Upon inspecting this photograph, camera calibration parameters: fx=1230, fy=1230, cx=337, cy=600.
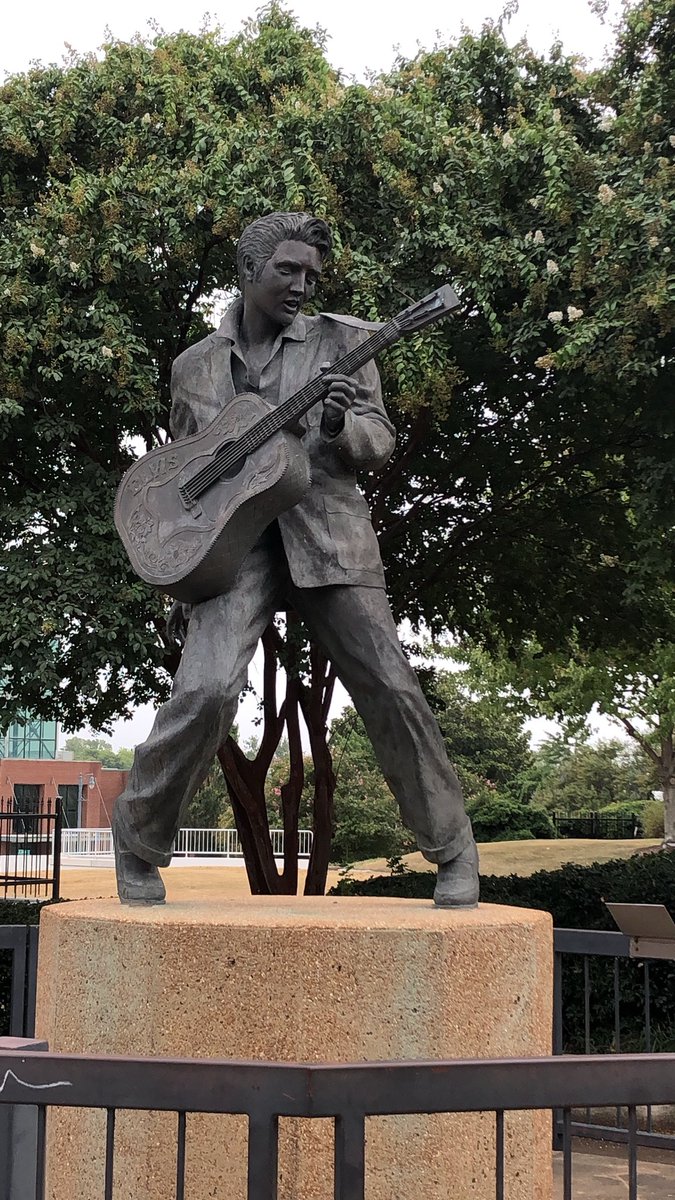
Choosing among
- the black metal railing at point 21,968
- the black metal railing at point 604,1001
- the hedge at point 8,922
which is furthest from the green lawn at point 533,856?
the black metal railing at point 21,968

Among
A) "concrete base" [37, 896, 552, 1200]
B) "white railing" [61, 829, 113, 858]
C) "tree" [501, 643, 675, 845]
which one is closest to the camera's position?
"concrete base" [37, 896, 552, 1200]

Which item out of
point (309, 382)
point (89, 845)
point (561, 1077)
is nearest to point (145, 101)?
point (309, 382)

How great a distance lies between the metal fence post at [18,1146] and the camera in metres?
2.43

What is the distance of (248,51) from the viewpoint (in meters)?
10.9

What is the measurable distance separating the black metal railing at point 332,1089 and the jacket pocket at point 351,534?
2.13 meters

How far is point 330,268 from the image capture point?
32.5 feet

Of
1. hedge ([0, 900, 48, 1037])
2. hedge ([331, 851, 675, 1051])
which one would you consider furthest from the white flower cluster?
hedge ([0, 900, 48, 1037])

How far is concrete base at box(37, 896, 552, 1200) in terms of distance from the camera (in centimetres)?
337

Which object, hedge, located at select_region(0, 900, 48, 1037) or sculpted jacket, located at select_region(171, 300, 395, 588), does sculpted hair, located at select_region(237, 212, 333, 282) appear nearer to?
sculpted jacket, located at select_region(171, 300, 395, 588)

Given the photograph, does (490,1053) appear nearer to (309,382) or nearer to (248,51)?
(309,382)

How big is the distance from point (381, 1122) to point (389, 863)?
11099 mm

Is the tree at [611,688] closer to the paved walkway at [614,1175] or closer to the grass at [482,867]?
the grass at [482,867]

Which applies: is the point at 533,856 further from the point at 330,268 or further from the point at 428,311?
the point at 428,311

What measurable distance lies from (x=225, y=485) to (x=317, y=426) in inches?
16.7
